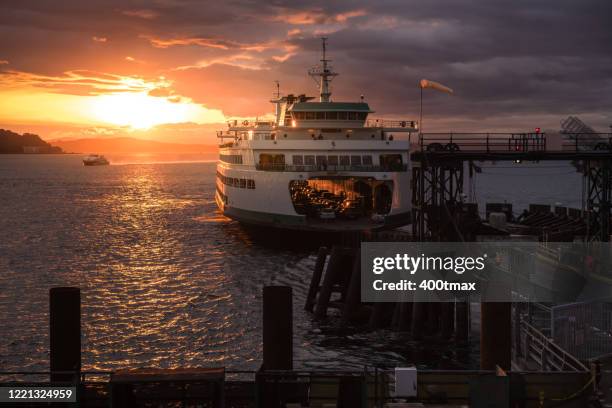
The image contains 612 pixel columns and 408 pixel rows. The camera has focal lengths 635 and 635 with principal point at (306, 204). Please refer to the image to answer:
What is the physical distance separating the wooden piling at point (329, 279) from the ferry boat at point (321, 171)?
16.3 metres

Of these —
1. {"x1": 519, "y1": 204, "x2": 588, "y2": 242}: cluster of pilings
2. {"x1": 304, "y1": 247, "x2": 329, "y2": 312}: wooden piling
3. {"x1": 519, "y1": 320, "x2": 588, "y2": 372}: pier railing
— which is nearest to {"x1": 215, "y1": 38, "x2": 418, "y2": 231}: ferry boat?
{"x1": 519, "y1": 204, "x2": 588, "y2": 242}: cluster of pilings

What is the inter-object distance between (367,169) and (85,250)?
23.4 meters

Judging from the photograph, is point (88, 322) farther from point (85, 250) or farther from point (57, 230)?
point (57, 230)

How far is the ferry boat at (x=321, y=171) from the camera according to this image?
44219 mm

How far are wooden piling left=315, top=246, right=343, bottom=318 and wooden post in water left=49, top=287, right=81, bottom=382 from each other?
552 inches

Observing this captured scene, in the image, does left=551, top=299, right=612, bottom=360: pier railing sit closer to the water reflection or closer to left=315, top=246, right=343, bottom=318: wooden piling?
the water reflection

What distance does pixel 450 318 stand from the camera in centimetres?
2325

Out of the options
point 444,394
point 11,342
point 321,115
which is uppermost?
point 321,115

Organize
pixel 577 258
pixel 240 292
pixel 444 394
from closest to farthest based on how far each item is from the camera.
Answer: pixel 444 394 < pixel 577 258 < pixel 240 292

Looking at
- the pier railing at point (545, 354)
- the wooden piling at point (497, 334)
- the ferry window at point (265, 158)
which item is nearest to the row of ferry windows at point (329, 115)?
the ferry window at point (265, 158)

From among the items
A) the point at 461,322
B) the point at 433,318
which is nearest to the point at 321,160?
the point at 433,318

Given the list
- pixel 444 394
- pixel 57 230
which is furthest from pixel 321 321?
pixel 57 230

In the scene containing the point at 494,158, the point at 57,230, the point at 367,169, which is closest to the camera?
the point at 494,158

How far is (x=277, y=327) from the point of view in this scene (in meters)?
12.4
